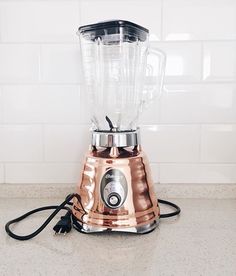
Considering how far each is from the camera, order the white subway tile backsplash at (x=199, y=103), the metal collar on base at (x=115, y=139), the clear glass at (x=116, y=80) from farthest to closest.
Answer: the white subway tile backsplash at (x=199, y=103)
the clear glass at (x=116, y=80)
the metal collar on base at (x=115, y=139)

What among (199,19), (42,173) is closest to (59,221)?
(42,173)

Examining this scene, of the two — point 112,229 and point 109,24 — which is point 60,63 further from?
point 112,229

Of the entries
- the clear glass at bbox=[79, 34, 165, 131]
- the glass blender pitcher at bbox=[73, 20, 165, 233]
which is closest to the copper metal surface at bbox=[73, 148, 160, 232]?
the glass blender pitcher at bbox=[73, 20, 165, 233]

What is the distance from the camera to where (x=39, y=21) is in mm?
774

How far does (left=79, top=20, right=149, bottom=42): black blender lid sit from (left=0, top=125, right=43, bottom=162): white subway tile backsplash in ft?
1.06

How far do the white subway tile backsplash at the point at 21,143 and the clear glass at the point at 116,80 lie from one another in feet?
0.56

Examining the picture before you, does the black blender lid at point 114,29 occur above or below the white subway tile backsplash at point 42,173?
above

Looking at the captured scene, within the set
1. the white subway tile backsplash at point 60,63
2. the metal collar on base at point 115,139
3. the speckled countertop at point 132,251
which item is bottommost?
the speckled countertop at point 132,251

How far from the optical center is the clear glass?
0.68m

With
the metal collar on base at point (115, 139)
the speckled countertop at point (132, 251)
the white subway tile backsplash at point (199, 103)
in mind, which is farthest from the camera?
the white subway tile backsplash at point (199, 103)

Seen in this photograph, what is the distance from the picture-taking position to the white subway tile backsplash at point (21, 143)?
807 millimetres

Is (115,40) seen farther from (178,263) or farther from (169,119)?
(178,263)

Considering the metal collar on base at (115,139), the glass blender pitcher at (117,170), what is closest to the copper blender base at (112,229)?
the glass blender pitcher at (117,170)

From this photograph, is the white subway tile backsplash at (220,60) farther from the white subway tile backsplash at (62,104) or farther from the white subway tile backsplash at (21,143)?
the white subway tile backsplash at (21,143)
